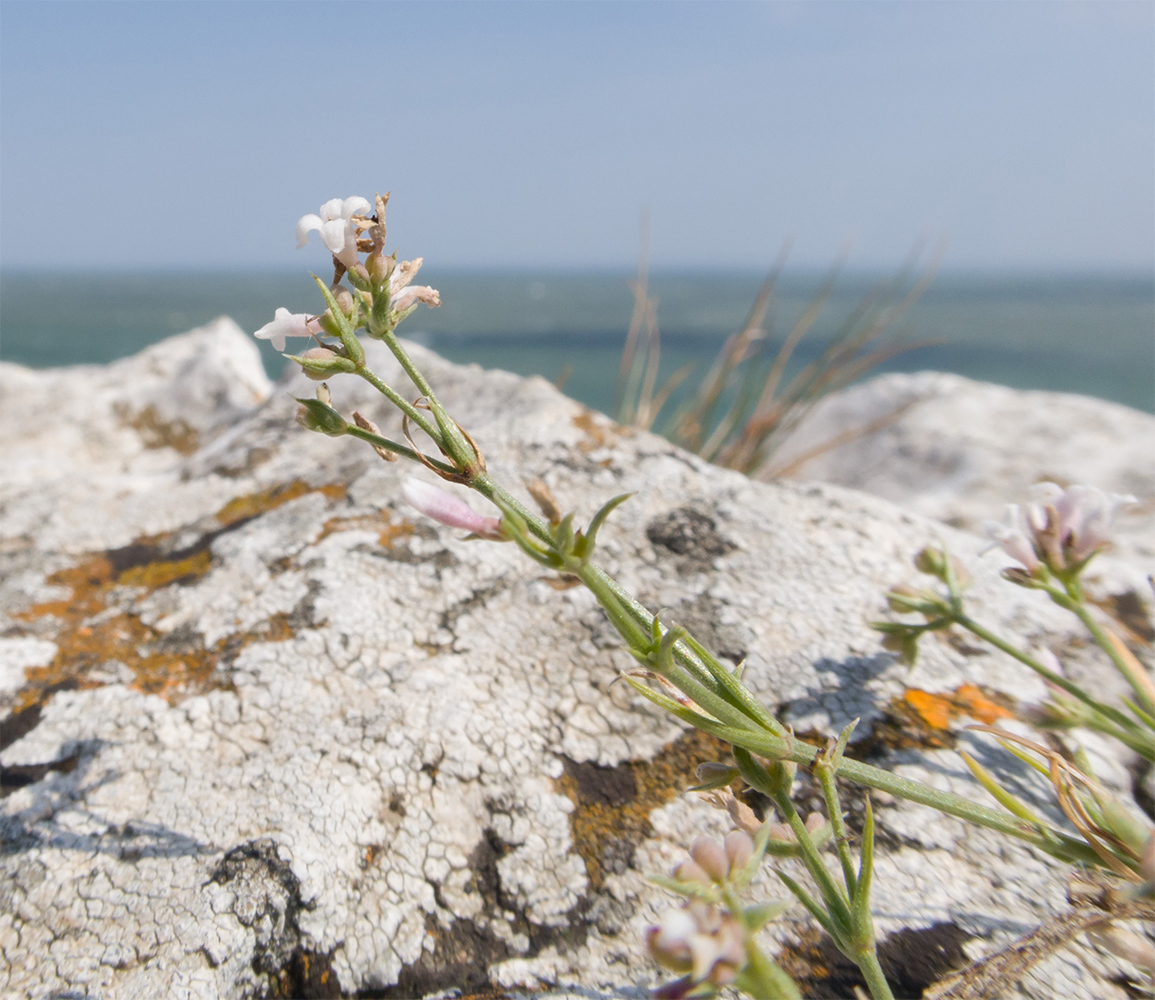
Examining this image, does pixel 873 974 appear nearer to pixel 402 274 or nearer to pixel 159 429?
pixel 402 274

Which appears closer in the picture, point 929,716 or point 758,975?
point 758,975

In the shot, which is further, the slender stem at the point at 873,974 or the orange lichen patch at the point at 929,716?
the orange lichen patch at the point at 929,716

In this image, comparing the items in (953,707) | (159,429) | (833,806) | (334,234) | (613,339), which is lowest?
(613,339)

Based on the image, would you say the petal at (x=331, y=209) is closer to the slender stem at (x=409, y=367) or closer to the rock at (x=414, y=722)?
the slender stem at (x=409, y=367)

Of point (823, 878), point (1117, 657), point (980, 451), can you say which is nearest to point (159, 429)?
point (823, 878)

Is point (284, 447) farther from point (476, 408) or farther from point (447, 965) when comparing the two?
point (447, 965)

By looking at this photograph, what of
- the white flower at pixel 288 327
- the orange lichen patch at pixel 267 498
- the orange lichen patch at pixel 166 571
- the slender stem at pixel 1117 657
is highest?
the white flower at pixel 288 327

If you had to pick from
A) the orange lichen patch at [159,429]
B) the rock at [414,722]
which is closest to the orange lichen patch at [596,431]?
the rock at [414,722]
